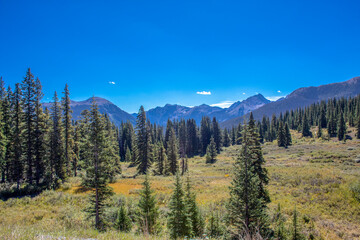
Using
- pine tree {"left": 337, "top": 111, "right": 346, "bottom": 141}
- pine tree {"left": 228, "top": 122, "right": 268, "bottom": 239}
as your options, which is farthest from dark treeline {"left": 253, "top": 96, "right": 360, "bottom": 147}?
pine tree {"left": 228, "top": 122, "right": 268, "bottom": 239}

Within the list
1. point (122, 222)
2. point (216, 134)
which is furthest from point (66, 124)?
point (216, 134)

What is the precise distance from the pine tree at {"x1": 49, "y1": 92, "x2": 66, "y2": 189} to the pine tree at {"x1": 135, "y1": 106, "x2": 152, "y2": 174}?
51.0 ft

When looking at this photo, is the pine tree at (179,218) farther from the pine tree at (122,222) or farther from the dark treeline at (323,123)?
the dark treeline at (323,123)

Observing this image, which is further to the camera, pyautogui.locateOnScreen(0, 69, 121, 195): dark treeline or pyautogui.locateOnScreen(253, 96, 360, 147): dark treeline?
pyautogui.locateOnScreen(253, 96, 360, 147): dark treeline

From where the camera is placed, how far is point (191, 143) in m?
87.6

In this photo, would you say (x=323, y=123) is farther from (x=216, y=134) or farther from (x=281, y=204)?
(x=281, y=204)

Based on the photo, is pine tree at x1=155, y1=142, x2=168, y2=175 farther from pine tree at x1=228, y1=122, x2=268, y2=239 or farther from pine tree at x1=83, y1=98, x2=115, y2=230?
pine tree at x1=228, y1=122, x2=268, y2=239

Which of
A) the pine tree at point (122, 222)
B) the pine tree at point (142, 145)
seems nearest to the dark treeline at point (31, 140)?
the pine tree at point (122, 222)

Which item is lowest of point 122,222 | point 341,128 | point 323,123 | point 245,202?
point 122,222

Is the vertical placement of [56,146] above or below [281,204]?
above

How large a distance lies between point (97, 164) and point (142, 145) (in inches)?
960

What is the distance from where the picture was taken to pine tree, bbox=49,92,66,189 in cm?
2443

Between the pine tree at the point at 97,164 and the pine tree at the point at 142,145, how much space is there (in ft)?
77.2

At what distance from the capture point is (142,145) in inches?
1522
